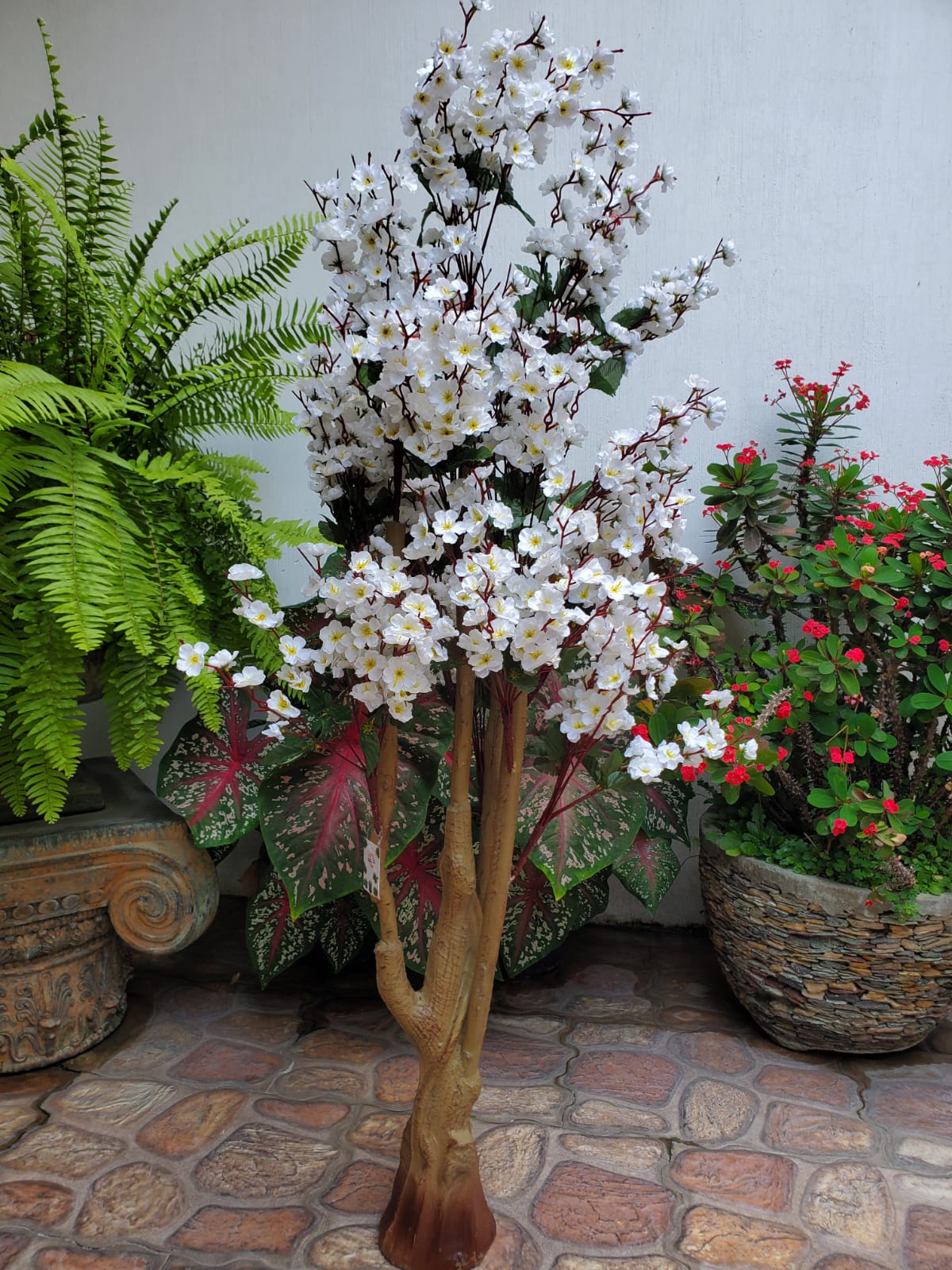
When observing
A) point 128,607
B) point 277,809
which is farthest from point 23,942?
point 128,607

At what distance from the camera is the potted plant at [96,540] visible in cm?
154

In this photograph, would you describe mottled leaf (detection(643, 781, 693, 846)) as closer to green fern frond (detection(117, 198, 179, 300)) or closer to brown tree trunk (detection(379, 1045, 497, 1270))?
brown tree trunk (detection(379, 1045, 497, 1270))

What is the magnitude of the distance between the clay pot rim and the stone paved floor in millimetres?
357

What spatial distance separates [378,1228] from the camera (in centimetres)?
141

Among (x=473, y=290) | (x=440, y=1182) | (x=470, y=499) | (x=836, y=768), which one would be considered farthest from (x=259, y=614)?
(x=836, y=768)

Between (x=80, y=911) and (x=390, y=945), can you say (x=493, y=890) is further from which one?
(x=80, y=911)

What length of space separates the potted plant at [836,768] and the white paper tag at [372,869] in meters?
0.76

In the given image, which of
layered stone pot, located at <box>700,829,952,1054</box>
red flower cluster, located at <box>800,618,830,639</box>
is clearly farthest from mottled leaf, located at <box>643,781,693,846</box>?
red flower cluster, located at <box>800,618,830,639</box>

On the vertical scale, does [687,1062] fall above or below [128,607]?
below

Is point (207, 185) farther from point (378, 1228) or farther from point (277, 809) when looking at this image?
point (378, 1228)

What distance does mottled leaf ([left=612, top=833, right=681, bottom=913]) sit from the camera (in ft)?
6.52

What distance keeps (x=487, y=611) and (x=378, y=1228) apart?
3.31 ft

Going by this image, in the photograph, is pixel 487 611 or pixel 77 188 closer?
pixel 487 611

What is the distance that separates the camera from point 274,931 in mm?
1980
